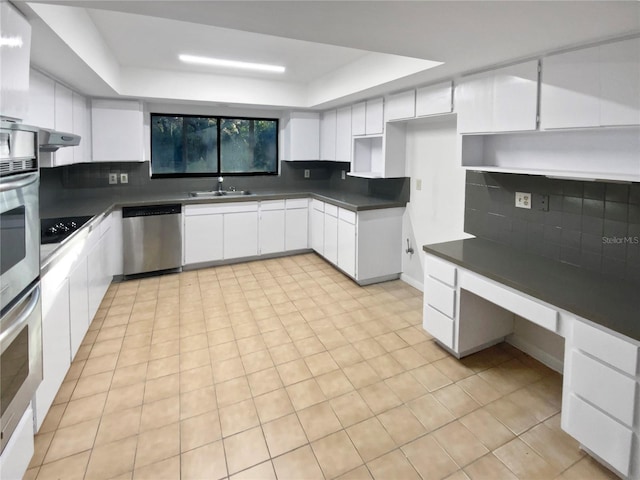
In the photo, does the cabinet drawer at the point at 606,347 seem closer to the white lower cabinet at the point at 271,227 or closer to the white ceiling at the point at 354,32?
the white ceiling at the point at 354,32

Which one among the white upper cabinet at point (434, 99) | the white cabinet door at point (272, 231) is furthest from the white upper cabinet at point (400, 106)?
the white cabinet door at point (272, 231)

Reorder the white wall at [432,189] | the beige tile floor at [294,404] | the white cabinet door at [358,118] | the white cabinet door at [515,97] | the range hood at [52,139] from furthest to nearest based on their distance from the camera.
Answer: the white cabinet door at [358,118] < the white wall at [432,189] < the white cabinet door at [515,97] < the range hood at [52,139] < the beige tile floor at [294,404]

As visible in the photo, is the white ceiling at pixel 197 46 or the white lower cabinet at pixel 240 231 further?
the white lower cabinet at pixel 240 231

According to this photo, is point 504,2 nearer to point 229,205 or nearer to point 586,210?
point 586,210

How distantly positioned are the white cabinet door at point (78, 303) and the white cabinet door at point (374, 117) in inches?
122

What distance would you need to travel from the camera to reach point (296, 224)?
532cm

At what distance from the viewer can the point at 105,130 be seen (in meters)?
4.31

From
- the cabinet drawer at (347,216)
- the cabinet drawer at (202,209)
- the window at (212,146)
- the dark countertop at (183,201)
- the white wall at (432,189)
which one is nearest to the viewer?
the white wall at (432,189)

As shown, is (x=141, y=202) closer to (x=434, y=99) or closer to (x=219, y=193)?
(x=219, y=193)

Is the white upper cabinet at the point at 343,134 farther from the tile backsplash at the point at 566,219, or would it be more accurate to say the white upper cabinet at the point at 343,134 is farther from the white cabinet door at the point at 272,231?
the tile backsplash at the point at 566,219

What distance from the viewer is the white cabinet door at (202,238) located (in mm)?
4637

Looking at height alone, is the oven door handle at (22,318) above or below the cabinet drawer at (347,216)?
below

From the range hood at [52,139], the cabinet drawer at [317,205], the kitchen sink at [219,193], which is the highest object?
the range hood at [52,139]

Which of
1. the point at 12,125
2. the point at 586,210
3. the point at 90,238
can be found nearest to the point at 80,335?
the point at 90,238
